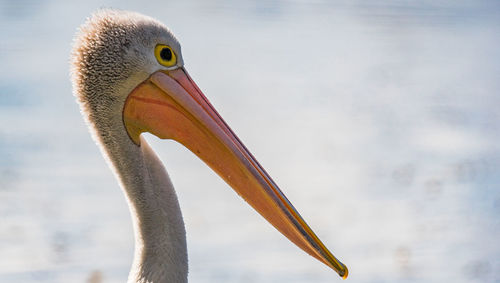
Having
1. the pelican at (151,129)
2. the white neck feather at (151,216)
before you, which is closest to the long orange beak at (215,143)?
the pelican at (151,129)

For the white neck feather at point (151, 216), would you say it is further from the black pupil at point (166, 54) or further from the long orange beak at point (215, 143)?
the black pupil at point (166, 54)

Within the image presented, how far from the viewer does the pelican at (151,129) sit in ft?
10.5

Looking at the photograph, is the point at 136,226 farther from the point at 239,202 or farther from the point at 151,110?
the point at 239,202

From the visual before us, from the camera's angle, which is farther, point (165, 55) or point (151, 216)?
point (165, 55)

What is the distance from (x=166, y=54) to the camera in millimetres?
3338

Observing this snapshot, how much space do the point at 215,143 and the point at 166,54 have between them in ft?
1.18

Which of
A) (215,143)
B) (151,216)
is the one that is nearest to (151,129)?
(215,143)

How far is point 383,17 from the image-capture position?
9250mm

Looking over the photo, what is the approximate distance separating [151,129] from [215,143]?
23 centimetres

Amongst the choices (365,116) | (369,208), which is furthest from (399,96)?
(369,208)

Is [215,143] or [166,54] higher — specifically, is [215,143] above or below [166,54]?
below

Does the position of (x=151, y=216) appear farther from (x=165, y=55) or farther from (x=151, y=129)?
(x=165, y=55)

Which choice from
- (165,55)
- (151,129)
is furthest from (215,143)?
(165,55)

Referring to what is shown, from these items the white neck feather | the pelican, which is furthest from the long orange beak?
the white neck feather
